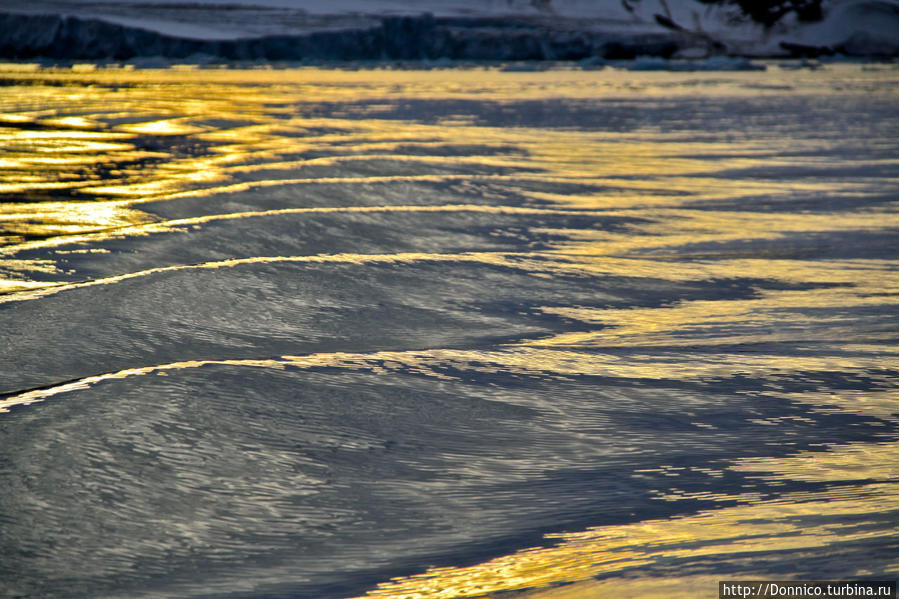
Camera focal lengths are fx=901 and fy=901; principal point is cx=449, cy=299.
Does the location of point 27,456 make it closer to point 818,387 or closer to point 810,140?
point 818,387

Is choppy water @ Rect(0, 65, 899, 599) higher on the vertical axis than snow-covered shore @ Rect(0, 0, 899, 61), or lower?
lower

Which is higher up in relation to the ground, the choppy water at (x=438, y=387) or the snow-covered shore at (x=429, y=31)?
the snow-covered shore at (x=429, y=31)

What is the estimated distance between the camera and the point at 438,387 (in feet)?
6.90

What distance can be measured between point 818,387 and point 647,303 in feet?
2.94

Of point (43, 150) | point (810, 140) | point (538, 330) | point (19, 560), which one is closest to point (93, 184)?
point (43, 150)

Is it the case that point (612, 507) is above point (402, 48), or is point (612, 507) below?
below

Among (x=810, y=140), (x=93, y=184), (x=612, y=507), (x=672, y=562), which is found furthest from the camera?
(x=810, y=140)

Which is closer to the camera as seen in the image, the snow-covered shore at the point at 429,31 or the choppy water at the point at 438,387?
the choppy water at the point at 438,387

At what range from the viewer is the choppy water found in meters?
1.36

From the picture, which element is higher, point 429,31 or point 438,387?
point 429,31

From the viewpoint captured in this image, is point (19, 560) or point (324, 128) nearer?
point (19, 560)

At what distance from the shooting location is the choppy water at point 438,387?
1.36 meters

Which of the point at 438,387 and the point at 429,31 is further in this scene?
the point at 429,31

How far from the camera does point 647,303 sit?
9.89ft
